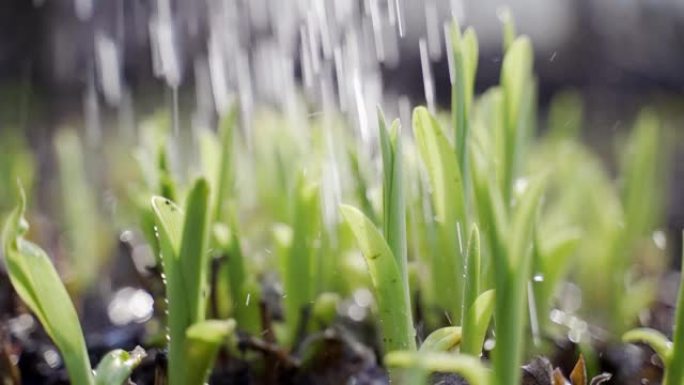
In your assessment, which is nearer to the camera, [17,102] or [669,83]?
[17,102]

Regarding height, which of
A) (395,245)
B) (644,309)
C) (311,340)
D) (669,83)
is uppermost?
(395,245)

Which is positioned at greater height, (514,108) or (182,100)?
(514,108)

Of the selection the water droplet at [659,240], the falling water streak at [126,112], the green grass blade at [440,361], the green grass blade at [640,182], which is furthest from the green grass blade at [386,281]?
the falling water streak at [126,112]

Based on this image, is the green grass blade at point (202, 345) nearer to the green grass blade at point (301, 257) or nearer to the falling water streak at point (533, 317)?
the green grass blade at point (301, 257)

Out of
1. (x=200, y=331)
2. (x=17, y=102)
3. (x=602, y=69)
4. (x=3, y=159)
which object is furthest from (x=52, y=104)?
(x=200, y=331)

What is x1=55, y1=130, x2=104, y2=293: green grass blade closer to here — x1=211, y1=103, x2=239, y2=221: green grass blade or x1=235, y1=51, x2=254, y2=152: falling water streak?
x1=211, y1=103, x2=239, y2=221: green grass blade

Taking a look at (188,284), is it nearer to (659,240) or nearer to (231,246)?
(231,246)

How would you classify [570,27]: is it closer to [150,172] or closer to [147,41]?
[147,41]

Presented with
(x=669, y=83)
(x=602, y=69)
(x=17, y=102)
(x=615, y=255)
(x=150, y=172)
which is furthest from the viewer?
(x=602, y=69)
